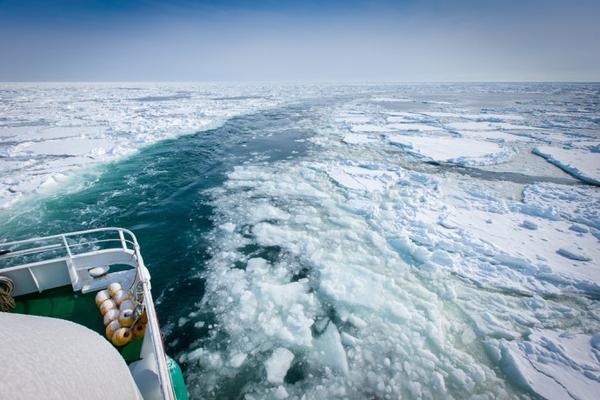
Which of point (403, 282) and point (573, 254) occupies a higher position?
point (573, 254)

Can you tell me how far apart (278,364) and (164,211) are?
5.20m

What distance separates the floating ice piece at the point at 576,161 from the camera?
8.96 meters

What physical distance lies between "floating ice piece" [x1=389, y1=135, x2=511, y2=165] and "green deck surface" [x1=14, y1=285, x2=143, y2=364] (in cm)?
1142

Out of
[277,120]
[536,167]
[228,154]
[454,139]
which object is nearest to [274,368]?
[228,154]

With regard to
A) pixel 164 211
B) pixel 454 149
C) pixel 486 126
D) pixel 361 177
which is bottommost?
pixel 164 211

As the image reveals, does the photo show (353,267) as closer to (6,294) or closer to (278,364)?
(278,364)

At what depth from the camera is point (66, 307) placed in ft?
10.9

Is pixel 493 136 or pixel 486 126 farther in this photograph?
pixel 486 126

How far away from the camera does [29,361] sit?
1.15 metres

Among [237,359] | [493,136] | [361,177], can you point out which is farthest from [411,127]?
[237,359]

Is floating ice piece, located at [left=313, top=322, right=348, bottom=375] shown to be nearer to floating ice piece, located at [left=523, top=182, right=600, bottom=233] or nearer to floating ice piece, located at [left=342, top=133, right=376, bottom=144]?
floating ice piece, located at [left=523, top=182, right=600, bottom=233]

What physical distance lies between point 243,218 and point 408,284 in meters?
3.83

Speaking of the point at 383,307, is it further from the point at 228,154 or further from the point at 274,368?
the point at 228,154

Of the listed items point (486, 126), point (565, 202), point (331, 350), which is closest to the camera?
point (331, 350)
